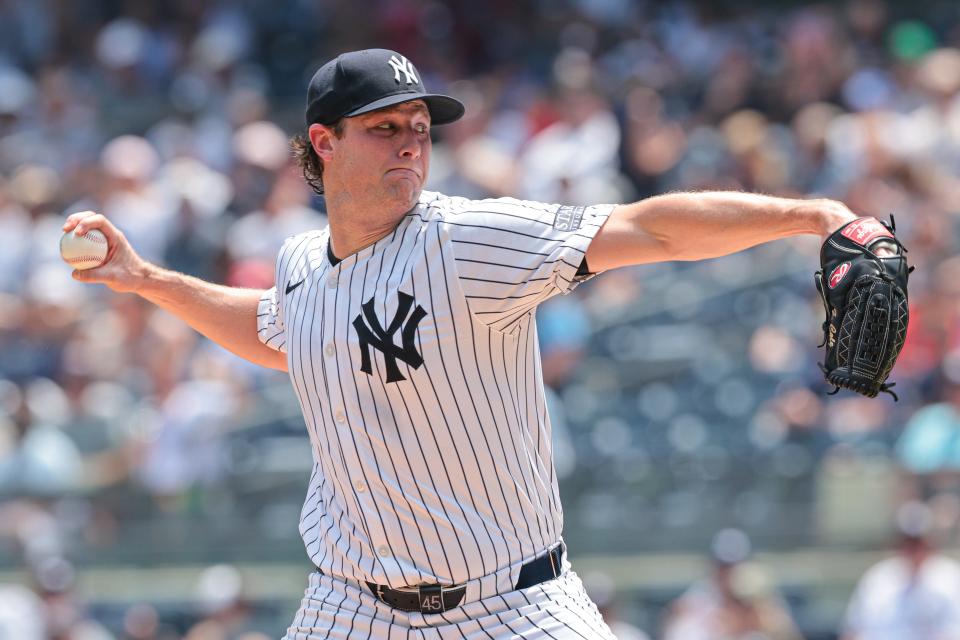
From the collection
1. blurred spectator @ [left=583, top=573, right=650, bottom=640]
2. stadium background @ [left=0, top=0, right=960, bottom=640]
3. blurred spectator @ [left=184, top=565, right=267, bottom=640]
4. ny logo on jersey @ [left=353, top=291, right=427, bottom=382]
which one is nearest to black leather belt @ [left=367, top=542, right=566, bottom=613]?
ny logo on jersey @ [left=353, top=291, right=427, bottom=382]

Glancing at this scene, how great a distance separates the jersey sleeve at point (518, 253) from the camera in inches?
128

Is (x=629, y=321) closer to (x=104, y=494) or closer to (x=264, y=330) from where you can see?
(x=104, y=494)

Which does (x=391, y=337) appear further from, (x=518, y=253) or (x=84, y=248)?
(x=84, y=248)

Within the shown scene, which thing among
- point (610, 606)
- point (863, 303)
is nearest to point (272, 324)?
point (863, 303)

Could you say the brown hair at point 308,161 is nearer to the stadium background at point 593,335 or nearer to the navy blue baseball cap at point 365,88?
the navy blue baseball cap at point 365,88

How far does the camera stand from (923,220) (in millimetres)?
7883

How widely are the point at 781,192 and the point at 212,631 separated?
387 centimetres

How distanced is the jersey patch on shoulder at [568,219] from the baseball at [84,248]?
1216 millimetres

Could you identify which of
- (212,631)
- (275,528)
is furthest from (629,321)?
(212,631)

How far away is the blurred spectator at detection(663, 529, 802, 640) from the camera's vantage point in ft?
21.4

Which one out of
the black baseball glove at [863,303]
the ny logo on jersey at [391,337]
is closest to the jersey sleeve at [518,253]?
the ny logo on jersey at [391,337]

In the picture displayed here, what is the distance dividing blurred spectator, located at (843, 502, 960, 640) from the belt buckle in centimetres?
368

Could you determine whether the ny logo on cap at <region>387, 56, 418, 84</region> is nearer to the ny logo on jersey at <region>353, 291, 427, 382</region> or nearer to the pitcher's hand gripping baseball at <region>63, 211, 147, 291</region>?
the ny logo on jersey at <region>353, 291, 427, 382</region>

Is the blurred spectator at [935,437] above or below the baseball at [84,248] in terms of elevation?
below
